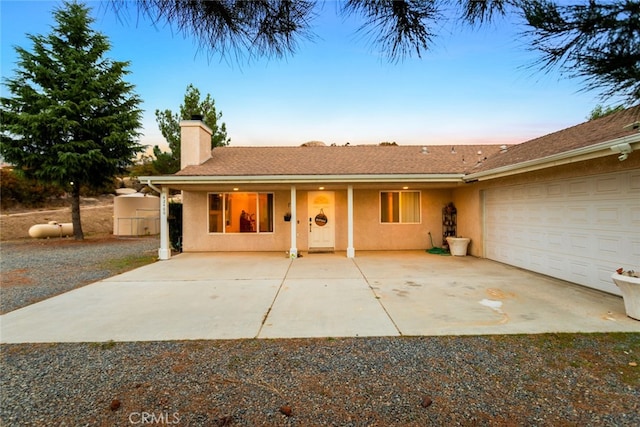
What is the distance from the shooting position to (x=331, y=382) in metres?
2.65

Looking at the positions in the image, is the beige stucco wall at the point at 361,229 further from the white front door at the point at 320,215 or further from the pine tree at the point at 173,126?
the pine tree at the point at 173,126

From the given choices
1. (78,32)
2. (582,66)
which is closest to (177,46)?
(582,66)

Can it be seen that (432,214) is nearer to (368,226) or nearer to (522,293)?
(368,226)

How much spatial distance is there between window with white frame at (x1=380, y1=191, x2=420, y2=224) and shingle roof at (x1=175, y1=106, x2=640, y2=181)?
3.70ft

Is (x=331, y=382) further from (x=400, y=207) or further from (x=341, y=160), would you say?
(x=341, y=160)

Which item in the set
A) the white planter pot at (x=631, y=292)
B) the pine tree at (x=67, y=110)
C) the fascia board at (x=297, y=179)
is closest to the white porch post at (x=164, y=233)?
the fascia board at (x=297, y=179)

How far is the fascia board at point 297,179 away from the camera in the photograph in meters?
8.73

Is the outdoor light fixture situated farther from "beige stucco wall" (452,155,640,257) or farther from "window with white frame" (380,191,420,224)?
"window with white frame" (380,191,420,224)

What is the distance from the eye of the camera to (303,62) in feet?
8.42

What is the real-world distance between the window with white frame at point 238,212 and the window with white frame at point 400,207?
4107 mm

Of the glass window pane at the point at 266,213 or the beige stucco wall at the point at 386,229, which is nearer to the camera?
the glass window pane at the point at 266,213

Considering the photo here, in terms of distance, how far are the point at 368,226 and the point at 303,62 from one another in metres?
8.81

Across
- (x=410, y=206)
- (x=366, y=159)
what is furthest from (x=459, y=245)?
(x=366, y=159)

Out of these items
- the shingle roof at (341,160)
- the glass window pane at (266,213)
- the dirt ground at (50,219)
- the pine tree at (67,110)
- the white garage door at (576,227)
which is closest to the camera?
the white garage door at (576,227)
